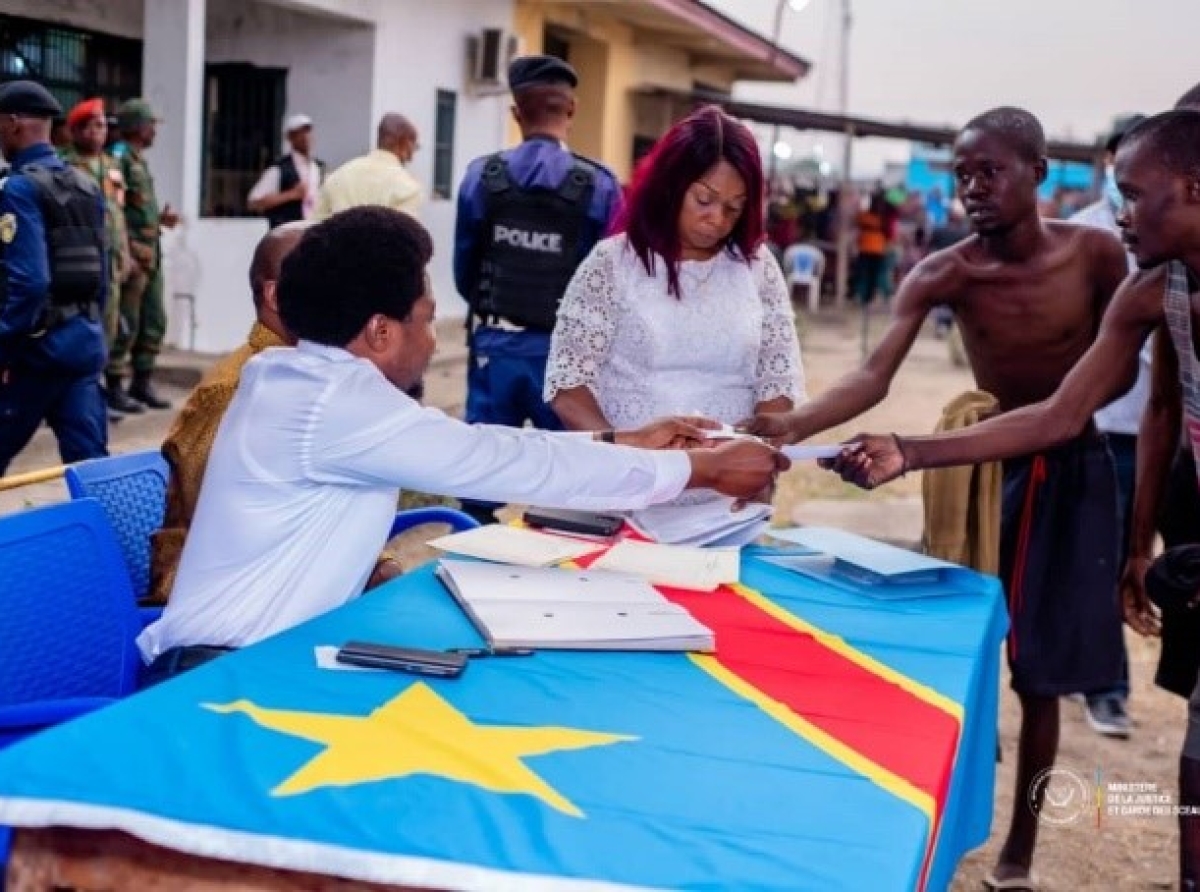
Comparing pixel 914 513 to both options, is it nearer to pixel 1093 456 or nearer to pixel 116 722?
pixel 1093 456

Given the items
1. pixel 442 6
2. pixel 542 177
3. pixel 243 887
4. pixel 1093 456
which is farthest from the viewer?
pixel 442 6

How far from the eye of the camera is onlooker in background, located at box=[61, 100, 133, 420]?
22.7 feet

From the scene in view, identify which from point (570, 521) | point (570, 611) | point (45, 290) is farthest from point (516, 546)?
point (45, 290)

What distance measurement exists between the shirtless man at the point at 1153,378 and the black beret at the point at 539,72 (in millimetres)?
2307

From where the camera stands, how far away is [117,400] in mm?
7844

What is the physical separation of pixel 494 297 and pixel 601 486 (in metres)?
2.68

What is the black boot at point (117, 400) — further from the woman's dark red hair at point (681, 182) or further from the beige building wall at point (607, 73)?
the beige building wall at point (607, 73)

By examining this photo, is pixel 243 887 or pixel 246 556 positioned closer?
pixel 243 887

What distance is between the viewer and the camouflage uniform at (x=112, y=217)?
23.0 ft

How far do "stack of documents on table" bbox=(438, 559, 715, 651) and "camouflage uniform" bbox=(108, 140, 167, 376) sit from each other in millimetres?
5649

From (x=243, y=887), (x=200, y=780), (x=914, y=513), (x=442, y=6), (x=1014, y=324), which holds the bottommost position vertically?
(x=914, y=513)

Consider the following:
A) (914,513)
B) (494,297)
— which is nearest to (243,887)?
(494,297)

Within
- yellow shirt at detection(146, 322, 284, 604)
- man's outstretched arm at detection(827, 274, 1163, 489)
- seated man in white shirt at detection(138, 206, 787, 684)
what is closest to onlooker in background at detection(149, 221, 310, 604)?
yellow shirt at detection(146, 322, 284, 604)

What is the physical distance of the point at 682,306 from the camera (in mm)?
3461
